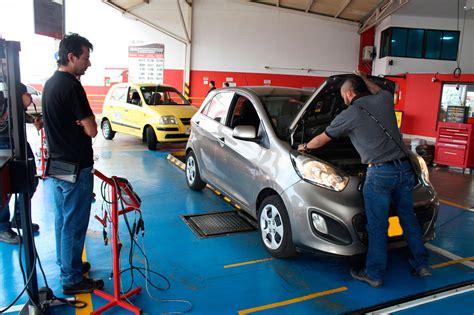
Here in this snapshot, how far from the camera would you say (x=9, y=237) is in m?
3.79

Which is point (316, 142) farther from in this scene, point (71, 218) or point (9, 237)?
point (9, 237)

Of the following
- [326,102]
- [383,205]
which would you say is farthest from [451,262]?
[326,102]

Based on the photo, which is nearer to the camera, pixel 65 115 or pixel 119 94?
pixel 65 115

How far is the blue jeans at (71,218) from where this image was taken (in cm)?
275

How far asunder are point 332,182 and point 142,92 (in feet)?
24.6

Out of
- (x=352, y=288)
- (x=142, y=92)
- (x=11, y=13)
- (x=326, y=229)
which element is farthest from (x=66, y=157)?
(x=11, y=13)

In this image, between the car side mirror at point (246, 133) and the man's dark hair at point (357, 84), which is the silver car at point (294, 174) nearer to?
the car side mirror at point (246, 133)

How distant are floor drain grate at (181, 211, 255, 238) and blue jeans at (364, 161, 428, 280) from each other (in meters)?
1.58

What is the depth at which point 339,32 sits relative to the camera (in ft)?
56.4

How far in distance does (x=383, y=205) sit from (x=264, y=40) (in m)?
14.7

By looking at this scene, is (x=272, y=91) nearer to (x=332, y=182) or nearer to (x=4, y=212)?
(x=332, y=182)

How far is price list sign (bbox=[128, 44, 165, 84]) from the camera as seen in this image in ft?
51.6

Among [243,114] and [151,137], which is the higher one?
[243,114]

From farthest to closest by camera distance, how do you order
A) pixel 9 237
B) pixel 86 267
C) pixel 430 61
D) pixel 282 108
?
pixel 430 61
pixel 282 108
pixel 9 237
pixel 86 267
